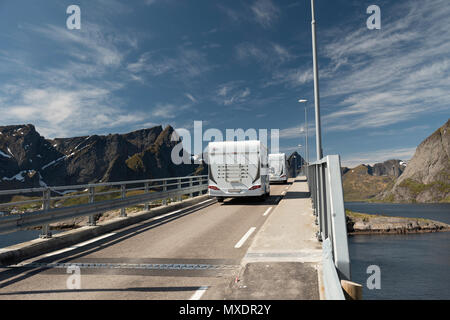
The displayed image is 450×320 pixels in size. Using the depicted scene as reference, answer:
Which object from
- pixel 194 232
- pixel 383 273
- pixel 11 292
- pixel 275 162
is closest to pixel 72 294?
pixel 11 292

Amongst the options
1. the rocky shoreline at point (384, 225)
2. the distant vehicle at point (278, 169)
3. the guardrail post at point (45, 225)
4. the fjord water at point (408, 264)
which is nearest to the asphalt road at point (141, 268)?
the guardrail post at point (45, 225)

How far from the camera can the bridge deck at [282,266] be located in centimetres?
421

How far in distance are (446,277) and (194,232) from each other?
58304 millimetres

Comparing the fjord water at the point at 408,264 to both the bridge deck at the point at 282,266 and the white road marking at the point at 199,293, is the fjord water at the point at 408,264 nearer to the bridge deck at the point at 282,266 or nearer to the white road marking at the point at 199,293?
the bridge deck at the point at 282,266

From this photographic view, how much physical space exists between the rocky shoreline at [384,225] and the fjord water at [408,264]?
1843mm

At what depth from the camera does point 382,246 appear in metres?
58.2

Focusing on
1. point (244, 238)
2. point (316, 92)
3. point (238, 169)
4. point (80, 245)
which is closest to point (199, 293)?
point (244, 238)

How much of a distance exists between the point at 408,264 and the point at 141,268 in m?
58.7

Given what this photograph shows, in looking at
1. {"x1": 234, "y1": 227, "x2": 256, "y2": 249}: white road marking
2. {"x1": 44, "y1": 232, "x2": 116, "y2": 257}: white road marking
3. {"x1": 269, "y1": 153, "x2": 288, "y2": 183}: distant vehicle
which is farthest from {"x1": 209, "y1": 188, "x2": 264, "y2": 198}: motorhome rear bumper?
{"x1": 269, "y1": 153, "x2": 288, "y2": 183}: distant vehicle

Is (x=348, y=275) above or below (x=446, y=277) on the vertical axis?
above

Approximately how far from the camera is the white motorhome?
16.2 metres

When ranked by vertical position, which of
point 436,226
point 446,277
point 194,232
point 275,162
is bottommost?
point 446,277

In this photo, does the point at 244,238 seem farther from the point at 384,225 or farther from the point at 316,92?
the point at 384,225
